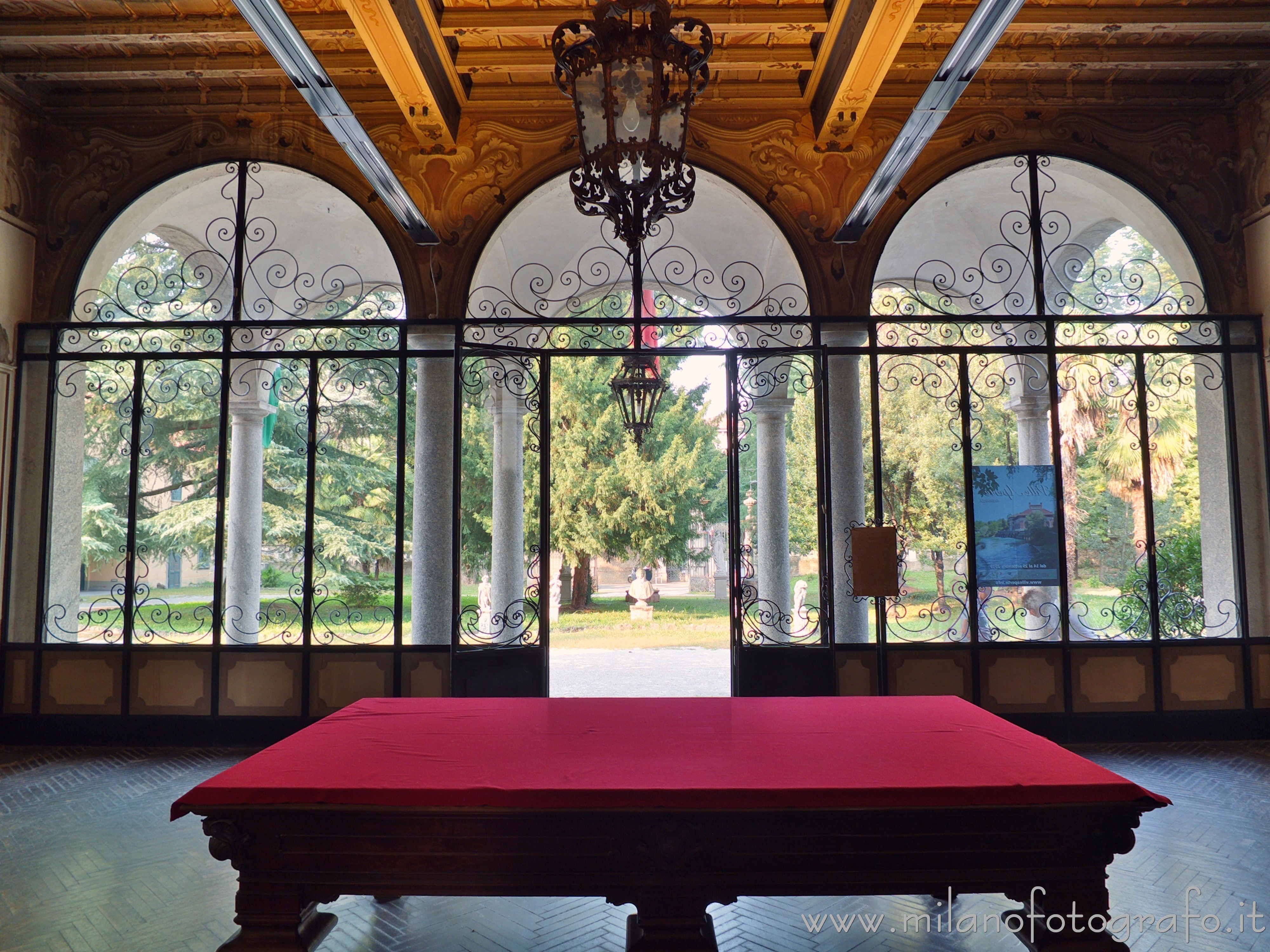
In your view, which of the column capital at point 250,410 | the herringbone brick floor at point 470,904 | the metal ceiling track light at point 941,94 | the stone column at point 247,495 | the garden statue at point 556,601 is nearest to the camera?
the herringbone brick floor at point 470,904

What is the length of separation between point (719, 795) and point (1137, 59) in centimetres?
693

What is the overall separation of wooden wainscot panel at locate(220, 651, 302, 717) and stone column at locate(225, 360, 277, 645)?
1196mm

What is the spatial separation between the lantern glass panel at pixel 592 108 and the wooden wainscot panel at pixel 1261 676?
6779 mm

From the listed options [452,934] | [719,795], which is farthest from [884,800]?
[452,934]

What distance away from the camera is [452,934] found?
3104 millimetres

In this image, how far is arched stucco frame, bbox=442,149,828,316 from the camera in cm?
648

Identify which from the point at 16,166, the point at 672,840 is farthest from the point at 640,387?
the point at 16,166

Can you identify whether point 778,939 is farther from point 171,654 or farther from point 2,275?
point 2,275

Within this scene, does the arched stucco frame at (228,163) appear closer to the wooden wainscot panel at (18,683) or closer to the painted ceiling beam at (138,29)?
the painted ceiling beam at (138,29)

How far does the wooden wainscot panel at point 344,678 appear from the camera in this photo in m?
6.20

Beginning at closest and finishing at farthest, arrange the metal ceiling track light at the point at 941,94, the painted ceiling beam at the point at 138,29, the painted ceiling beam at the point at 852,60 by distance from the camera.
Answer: the metal ceiling track light at the point at 941,94 < the painted ceiling beam at the point at 852,60 < the painted ceiling beam at the point at 138,29

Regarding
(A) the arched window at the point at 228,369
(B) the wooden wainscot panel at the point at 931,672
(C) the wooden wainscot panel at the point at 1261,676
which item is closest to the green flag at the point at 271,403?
(A) the arched window at the point at 228,369

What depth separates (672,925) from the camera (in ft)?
7.40

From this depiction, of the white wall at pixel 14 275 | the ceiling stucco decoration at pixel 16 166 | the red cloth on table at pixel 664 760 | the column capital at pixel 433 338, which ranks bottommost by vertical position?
the red cloth on table at pixel 664 760
